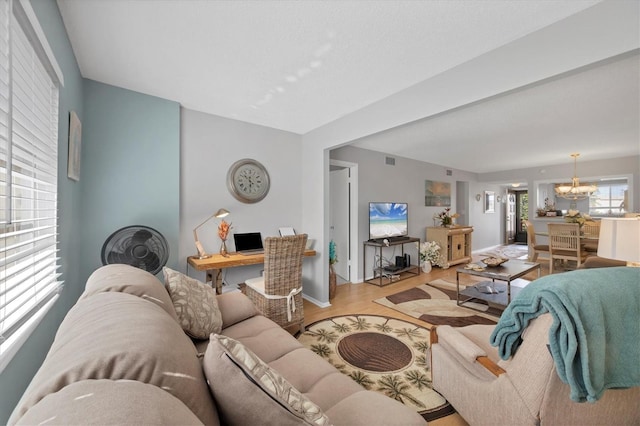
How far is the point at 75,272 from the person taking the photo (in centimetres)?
215

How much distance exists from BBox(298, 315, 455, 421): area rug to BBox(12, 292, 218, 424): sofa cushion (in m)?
1.60

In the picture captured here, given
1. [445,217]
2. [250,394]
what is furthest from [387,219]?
[250,394]

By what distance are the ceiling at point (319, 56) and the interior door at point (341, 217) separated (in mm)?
1616

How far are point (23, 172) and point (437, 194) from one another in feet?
21.4

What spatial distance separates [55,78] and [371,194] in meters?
4.15

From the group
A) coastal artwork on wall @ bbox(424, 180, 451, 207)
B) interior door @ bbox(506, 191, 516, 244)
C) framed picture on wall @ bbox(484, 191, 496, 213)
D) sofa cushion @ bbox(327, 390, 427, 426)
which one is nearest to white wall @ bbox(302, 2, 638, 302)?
sofa cushion @ bbox(327, 390, 427, 426)

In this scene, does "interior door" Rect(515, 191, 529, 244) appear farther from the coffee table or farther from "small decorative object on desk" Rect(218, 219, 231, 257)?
"small decorative object on desk" Rect(218, 219, 231, 257)

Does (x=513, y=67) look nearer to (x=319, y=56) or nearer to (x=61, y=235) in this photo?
(x=319, y=56)

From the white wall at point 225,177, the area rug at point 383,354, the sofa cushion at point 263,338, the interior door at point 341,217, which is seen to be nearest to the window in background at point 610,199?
the interior door at point 341,217

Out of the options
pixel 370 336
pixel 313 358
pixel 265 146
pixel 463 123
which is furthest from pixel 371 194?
pixel 313 358

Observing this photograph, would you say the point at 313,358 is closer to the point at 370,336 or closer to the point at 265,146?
the point at 370,336

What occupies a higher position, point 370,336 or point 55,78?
point 55,78

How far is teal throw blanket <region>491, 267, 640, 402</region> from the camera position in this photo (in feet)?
3.22

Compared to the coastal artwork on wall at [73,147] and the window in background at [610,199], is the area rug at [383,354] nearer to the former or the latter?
the coastal artwork on wall at [73,147]
